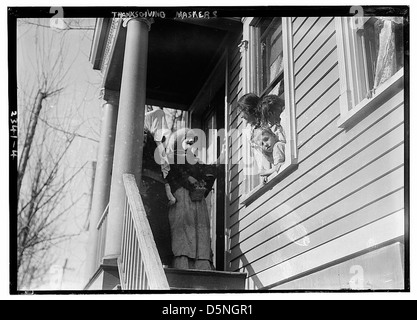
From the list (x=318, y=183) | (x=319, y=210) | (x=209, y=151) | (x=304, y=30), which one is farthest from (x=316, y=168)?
(x=304, y=30)

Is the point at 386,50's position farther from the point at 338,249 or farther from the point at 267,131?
the point at 338,249

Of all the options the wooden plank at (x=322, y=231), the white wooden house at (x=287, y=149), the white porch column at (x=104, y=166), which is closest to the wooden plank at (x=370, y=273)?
the white wooden house at (x=287, y=149)

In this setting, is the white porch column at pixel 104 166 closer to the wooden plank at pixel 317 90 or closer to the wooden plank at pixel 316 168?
the wooden plank at pixel 316 168

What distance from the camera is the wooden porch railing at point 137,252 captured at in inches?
98.2

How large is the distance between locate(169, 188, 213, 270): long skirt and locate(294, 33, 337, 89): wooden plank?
951mm

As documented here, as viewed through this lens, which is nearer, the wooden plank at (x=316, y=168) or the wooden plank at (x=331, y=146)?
the wooden plank at (x=331, y=146)

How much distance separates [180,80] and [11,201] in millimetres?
1264

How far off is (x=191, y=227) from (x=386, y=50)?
59.6 inches

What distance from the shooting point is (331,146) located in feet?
9.09

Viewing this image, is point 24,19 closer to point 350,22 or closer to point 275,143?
point 275,143

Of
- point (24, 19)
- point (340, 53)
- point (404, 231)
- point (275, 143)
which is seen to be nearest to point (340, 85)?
point (340, 53)

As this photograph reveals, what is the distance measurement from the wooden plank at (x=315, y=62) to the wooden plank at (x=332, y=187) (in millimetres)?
617

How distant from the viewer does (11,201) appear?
9.04 feet

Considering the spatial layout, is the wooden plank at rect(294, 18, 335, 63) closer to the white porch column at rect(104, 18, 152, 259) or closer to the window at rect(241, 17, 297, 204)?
the window at rect(241, 17, 297, 204)
